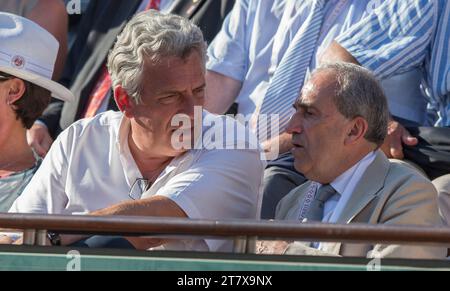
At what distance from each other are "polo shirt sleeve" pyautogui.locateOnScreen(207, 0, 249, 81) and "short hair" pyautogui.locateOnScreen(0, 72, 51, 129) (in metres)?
0.96

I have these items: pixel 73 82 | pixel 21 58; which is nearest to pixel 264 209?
pixel 21 58

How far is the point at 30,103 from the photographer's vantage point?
4.57m

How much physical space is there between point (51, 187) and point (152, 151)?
375mm

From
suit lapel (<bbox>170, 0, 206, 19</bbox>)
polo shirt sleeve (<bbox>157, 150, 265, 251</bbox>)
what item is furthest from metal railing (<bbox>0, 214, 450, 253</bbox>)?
suit lapel (<bbox>170, 0, 206, 19</bbox>)

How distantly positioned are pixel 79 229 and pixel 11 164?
1.75 metres

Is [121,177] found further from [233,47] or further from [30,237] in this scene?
A: [233,47]

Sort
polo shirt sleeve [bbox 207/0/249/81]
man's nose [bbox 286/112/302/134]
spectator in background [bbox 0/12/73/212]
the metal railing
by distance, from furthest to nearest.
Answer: polo shirt sleeve [bbox 207/0/249/81] < spectator in background [bbox 0/12/73/212] < man's nose [bbox 286/112/302/134] < the metal railing

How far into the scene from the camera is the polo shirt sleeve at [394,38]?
4789 mm

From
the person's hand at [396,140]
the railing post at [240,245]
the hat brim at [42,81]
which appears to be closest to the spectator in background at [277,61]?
the person's hand at [396,140]

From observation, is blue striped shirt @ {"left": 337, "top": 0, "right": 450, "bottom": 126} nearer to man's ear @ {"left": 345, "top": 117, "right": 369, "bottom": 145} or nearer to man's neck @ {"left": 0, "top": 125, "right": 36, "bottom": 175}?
man's ear @ {"left": 345, "top": 117, "right": 369, "bottom": 145}

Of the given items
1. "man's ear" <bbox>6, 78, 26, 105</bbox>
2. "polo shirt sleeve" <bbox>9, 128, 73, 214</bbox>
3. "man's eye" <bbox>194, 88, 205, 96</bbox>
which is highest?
"man's eye" <bbox>194, 88, 205, 96</bbox>

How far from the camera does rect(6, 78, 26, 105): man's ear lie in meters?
4.52

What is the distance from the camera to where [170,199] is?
371cm
